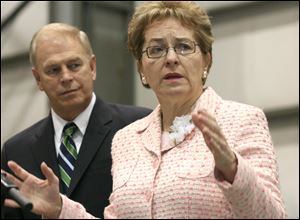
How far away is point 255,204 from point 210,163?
0.24 meters

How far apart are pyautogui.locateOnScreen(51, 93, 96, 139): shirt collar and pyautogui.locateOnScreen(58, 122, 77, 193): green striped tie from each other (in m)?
0.03

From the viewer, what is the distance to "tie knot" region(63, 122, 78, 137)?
8.96 ft

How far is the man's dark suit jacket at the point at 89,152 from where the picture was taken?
2514 mm

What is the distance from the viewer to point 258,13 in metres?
4.10

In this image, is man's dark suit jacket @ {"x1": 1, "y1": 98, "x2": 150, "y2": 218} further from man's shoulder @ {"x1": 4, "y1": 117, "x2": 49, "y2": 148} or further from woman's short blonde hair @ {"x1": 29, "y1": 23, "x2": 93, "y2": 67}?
woman's short blonde hair @ {"x1": 29, "y1": 23, "x2": 93, "y2": 67}

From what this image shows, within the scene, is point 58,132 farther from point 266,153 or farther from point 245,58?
point 245,58

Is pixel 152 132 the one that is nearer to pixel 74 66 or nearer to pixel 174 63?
pixel 174 63

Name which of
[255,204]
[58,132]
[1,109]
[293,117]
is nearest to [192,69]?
[255,204]

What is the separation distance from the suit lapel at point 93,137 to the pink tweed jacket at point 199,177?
515mm

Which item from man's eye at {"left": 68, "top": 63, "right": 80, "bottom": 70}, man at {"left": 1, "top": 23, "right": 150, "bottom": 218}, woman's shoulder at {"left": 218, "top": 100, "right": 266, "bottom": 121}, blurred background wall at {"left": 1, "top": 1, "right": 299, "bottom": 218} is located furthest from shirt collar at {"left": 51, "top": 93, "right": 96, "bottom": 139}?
blurred background wall at {"left": 1, "top": 1, "right": 299, "bottom": 218}

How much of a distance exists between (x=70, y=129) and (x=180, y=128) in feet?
2.84

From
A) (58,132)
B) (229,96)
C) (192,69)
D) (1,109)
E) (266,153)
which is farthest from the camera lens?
(1,109)

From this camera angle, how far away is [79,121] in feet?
9.05

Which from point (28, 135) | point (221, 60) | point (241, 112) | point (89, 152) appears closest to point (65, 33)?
point (28, 135)
